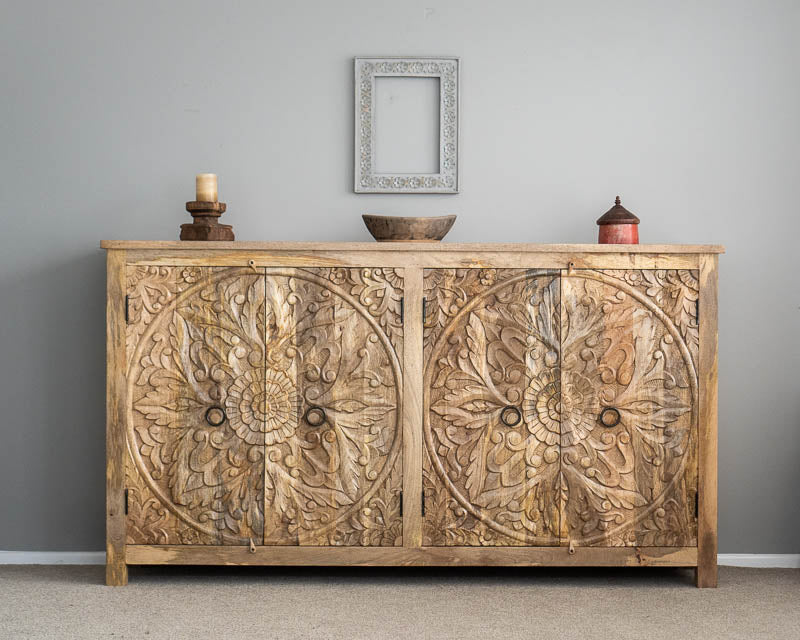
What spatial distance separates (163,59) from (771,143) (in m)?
2.38

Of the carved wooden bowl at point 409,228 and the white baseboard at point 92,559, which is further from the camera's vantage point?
the white baseboard at point 92,559

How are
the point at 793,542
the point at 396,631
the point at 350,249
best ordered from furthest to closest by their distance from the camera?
the point at 793,542 → the point at 350,249 → the point at 396,631

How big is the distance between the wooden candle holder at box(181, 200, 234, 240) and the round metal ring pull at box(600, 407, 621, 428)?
141cm

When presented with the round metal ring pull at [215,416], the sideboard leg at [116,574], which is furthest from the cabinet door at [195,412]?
the sideboard leg at [116,574]

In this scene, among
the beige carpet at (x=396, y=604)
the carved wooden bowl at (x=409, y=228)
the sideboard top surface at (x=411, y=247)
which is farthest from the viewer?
the carved wooden bowl at (x=409, y=228)

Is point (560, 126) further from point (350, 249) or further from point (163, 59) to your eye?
point (163, 59)

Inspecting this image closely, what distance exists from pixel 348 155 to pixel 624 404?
4.55ft

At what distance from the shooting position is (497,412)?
233 centimetres

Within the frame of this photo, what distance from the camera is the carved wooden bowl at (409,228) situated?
2.40m

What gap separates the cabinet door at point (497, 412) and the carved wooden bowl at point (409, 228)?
6.3 inches

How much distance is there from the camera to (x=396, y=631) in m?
2.04

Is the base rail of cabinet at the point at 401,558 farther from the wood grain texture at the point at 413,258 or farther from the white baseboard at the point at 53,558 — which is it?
the wood grain texture at the point at 413,258

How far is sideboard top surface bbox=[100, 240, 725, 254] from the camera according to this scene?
2.30 metres

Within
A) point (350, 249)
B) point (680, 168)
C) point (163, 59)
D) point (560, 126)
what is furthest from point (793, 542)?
point (163, 59)
